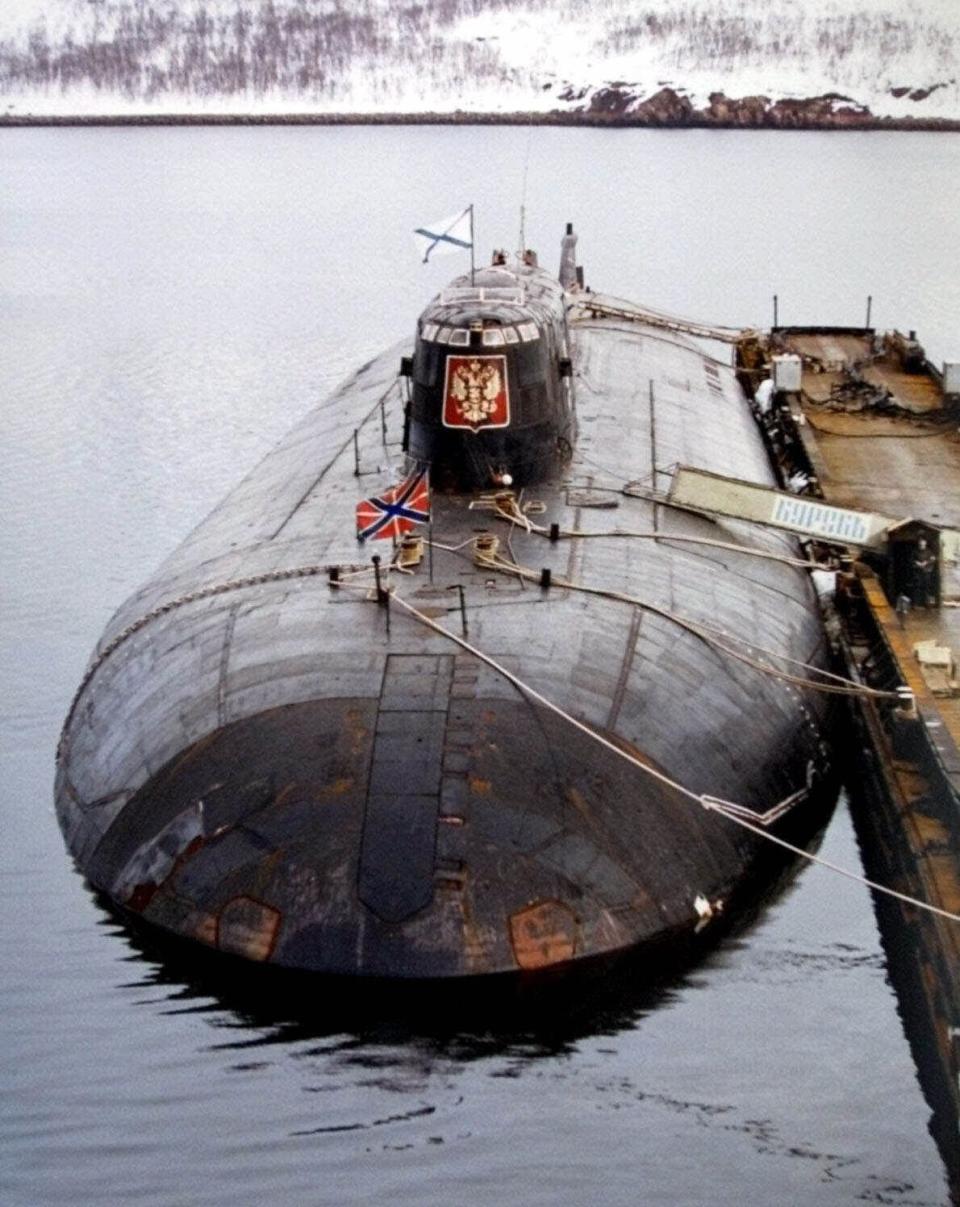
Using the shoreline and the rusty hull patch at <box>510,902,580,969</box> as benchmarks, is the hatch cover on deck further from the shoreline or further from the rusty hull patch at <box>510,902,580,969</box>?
the shoreline

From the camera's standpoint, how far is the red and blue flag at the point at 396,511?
60.6ft

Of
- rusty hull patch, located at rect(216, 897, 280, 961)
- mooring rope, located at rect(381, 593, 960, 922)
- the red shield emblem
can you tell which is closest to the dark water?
rusty hull patch, located at rect(216, 897, 280, 961)

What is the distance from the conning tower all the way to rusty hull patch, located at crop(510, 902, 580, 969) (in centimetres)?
794

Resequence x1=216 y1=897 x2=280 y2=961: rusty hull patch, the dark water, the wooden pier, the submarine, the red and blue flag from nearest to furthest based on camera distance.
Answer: the dark water
x1=216 y1=897 x2=280 y2=961: rusty hull patch
the submarine
the wooden pier
the red and blue flag

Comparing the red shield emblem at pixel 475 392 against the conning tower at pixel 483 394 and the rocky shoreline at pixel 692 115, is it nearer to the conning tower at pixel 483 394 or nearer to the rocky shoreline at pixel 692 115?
the conning tower at pixel 483 394

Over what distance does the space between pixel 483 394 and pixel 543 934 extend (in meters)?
8.79

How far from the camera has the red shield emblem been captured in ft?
70.1

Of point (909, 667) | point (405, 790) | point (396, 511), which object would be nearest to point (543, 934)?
point (405, 790)

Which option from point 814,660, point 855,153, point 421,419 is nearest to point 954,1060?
point 814,660

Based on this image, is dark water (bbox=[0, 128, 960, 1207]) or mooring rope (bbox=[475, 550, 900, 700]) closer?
dark water (bbox=[0, 128, 960, 1207])

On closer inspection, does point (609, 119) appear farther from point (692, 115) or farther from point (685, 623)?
point (685, 623)

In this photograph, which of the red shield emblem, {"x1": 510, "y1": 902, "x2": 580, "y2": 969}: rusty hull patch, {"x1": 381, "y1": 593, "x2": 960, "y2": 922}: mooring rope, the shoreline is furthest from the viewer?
the shoreline

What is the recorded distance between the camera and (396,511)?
18578 mm

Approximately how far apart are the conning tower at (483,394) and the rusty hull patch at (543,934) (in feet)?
26.1
